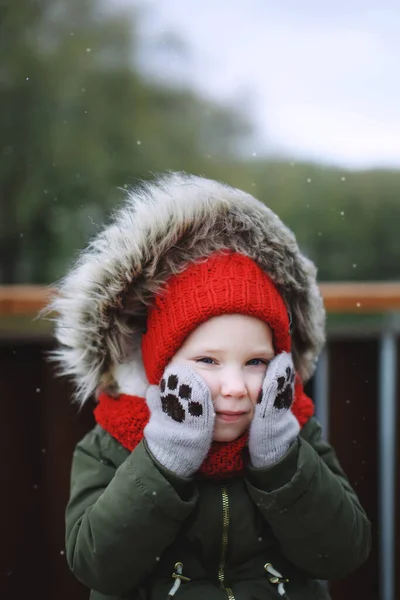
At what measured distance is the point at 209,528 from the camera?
1.13m

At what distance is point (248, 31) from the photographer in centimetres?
339

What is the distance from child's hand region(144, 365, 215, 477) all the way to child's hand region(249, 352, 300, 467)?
0.25 feet

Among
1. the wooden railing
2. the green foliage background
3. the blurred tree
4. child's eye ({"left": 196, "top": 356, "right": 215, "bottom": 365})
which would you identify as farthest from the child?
the blurred tree

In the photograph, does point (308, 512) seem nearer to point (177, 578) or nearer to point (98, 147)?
point (177, 578)

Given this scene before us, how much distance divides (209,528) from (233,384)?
0.25 m

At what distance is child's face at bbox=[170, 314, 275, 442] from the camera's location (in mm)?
1059

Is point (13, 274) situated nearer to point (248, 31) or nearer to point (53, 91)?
point (53, 91)

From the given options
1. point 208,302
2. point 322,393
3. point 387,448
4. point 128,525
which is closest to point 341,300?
point 322,393

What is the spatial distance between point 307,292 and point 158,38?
9.02ft

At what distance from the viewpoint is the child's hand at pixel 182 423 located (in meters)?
1.04

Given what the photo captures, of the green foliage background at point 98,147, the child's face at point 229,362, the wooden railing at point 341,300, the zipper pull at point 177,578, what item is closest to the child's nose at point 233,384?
the child's face at point 229,362

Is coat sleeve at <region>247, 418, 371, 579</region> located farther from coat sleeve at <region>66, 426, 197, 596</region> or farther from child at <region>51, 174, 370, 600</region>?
coat sleeve at <region>66, 426, 197, 596</region>

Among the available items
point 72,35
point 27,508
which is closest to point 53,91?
point 72,35

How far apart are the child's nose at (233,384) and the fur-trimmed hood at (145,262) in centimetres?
19
